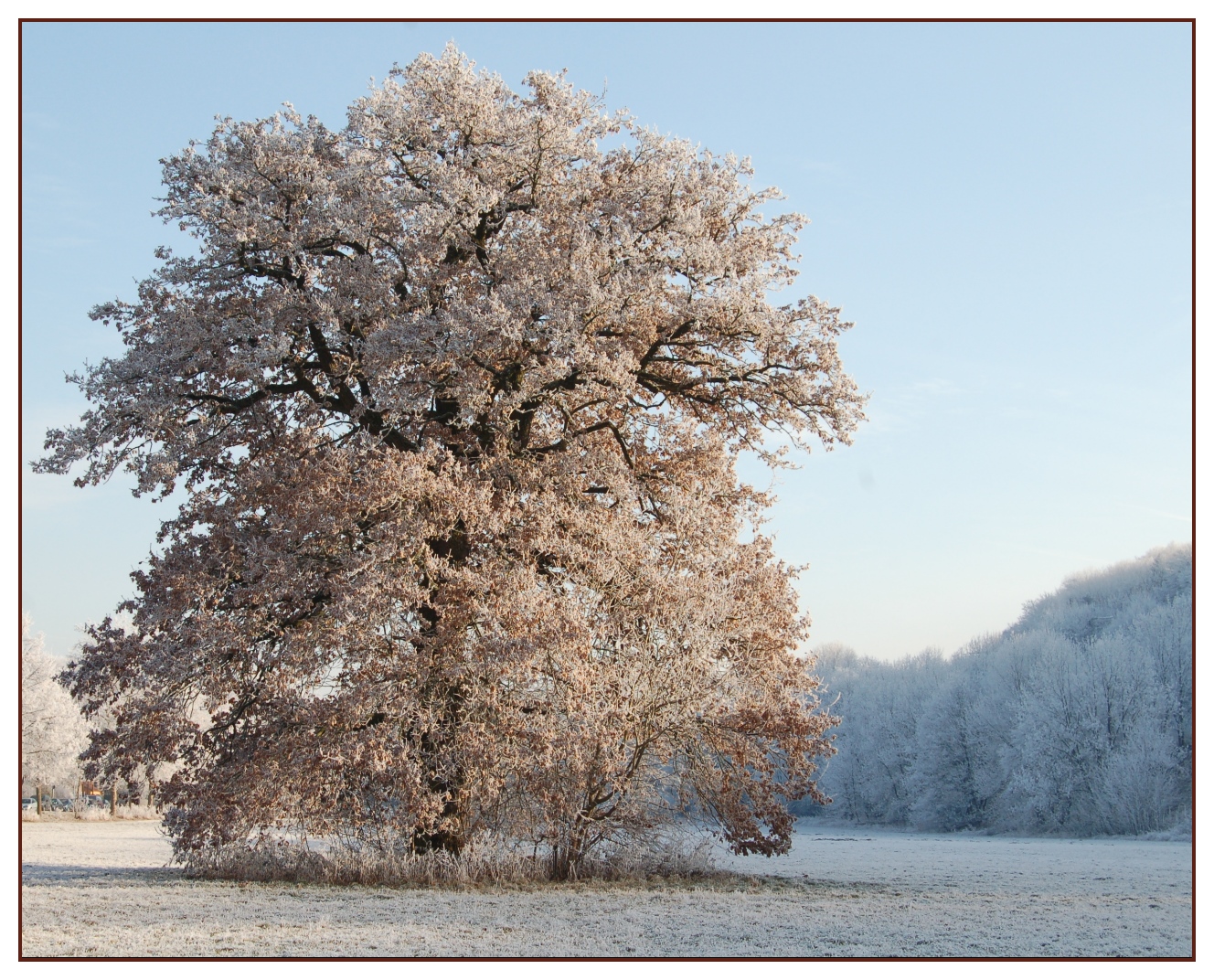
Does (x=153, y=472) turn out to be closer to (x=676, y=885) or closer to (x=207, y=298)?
(x=207, y=298)

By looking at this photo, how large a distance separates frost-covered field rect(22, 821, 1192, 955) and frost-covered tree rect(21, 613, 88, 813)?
109ft

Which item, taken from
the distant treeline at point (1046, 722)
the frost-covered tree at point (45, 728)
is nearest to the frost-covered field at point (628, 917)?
the distant treeline at point (1046, 722)

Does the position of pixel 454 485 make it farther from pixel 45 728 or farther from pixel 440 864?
pixel 45 728

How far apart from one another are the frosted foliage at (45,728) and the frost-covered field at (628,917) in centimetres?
3312

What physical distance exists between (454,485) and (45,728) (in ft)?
135

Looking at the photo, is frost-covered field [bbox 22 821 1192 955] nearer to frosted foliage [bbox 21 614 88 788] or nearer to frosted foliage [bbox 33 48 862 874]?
frosted foliage [bbox 33 48 862 874]

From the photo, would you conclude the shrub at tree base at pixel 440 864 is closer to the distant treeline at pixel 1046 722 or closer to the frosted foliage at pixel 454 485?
the frosted foliage at pixel 454 485

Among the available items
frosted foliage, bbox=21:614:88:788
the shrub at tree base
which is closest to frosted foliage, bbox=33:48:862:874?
the shrub at tree base

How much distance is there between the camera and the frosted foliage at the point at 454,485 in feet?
49.3

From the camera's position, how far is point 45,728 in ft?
158

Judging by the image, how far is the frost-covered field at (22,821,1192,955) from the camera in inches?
395

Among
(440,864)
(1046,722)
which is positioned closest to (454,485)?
(440,864)

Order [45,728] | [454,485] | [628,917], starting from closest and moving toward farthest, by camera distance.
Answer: [628,917], [454,485], [45,728]

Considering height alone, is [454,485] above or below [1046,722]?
above
